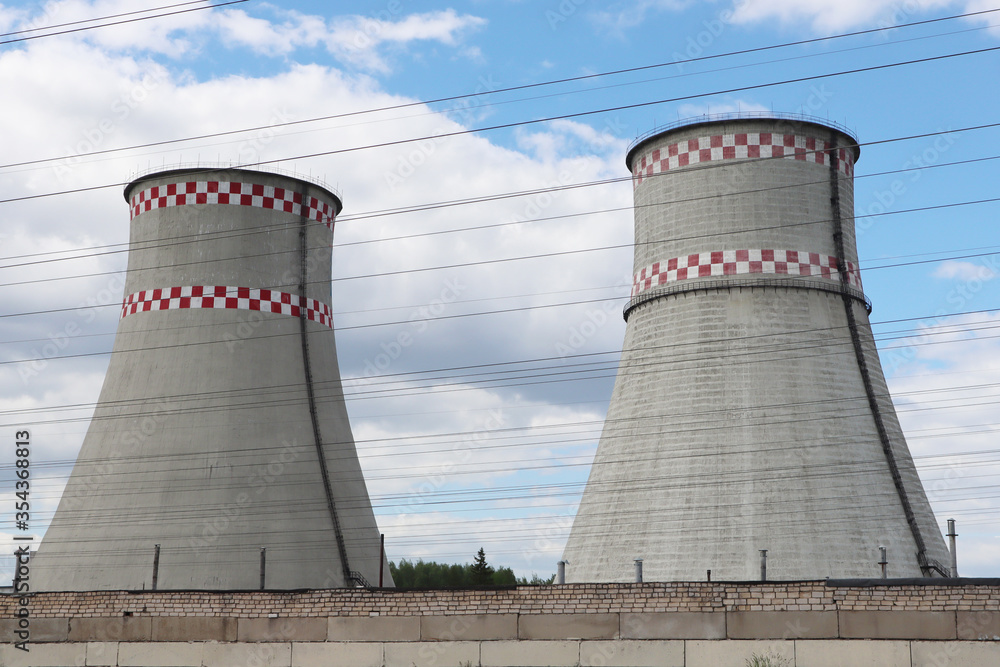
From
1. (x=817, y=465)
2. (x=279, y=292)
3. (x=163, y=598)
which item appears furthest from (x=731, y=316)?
(x=163, y=598)

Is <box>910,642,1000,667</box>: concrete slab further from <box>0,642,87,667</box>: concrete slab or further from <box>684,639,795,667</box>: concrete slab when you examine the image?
<box>0,642,87,667</box>: concrete slab

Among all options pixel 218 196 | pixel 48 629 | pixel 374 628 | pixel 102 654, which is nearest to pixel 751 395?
pixel 374 628

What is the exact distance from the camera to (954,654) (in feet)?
31.8

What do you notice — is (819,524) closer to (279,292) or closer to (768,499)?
(768,499)

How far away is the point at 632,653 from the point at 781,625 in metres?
1.49

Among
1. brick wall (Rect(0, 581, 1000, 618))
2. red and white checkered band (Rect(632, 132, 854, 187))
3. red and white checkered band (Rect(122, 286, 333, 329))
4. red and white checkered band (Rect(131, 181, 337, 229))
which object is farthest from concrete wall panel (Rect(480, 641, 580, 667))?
red and white checkered band (Rect(131, 181, 337, 229))

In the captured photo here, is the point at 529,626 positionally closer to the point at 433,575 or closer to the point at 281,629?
the point at 281,629

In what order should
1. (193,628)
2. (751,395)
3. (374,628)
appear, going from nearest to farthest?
(374,628), (193,628), (751,395)

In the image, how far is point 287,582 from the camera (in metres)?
20.5

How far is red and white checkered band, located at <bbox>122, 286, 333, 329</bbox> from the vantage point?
2084 cm

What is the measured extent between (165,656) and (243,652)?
3.25ft

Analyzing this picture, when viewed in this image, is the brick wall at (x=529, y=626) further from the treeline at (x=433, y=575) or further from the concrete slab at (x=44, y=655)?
the treeline at (x=433, y=575)

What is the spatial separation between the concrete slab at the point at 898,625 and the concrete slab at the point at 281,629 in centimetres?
550

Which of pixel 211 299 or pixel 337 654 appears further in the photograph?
pixel 211 299
